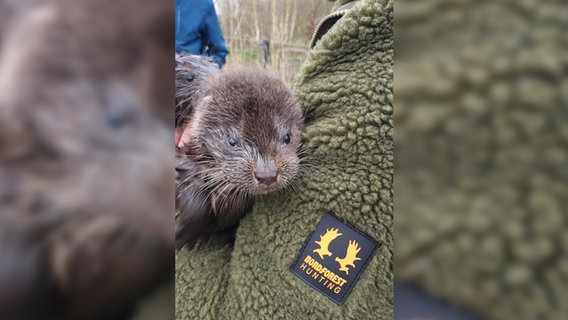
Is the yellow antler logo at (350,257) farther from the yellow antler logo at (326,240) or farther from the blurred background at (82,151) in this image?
the blurred background at (82,151)

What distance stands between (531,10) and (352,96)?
20 cm

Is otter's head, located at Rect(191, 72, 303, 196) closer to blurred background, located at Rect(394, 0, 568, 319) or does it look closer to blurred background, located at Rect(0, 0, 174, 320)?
blurred background, located at Rect(0, 0, 174, 320)

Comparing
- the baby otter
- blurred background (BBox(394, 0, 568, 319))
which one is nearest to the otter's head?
the baby otter

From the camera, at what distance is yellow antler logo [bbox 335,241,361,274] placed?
1.40 feet

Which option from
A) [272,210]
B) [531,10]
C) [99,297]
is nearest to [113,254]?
[99,297]

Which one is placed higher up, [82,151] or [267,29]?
[267,29]

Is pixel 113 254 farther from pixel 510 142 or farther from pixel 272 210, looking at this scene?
pixel 510 142

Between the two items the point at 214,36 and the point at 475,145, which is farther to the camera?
the point at 214,36

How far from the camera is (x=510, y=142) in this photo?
11.7 inches

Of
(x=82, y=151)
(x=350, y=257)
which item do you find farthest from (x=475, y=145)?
(x=82, y=151)

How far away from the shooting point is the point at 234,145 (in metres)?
0.47

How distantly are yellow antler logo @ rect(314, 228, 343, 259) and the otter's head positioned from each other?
67 millimetres

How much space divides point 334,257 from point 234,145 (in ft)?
0.51

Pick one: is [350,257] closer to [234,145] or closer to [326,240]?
[326,240]
